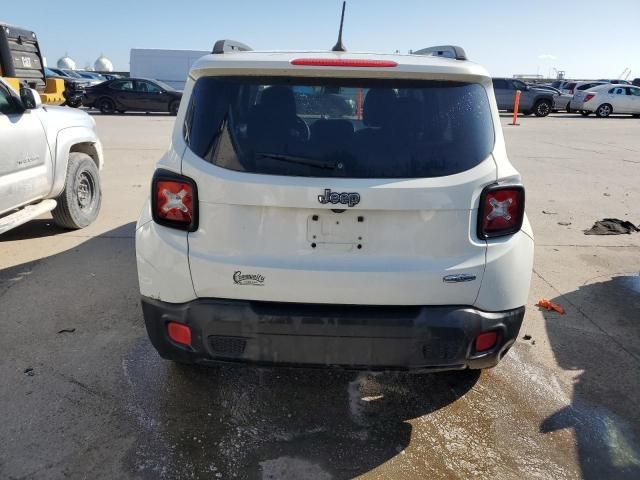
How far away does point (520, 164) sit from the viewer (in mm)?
11500

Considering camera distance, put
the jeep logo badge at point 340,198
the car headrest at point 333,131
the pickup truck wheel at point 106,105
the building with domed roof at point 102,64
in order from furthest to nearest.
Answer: the building with domed roof at point 102,64 < the pickup truck wheel at point 106,105 < the car headrest at point 333,131 < the jeep logo badge at point 340,198

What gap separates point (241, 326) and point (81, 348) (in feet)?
5.66

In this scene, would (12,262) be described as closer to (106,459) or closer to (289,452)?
(106,459)

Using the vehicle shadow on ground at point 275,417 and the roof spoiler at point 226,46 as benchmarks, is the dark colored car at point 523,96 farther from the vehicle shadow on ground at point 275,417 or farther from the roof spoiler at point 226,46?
the vehicle shadow on ground at point 275,417

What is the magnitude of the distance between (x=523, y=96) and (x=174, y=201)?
27303 millimetres

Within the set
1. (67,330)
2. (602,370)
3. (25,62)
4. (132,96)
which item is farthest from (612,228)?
(132,96)

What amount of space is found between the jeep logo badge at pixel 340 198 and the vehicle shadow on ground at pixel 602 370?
1.69m

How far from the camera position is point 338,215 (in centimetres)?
231

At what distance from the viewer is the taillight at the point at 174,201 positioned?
2.38 meters

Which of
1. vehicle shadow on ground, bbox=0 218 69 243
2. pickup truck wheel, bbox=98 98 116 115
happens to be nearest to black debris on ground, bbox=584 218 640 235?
vehicle shadow on ground, bbox=0 218 69 243

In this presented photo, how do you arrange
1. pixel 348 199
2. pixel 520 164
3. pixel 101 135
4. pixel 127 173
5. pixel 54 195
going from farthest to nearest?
pixel 101 135 → pixel 520 164 → pixel 127 173 → pixel 54 195 → pixel 348 199

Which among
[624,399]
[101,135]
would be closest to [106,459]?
[624,399]

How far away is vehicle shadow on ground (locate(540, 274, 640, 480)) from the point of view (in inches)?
103

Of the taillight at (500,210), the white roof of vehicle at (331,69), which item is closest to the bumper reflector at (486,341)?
the taillight at (500,210)
